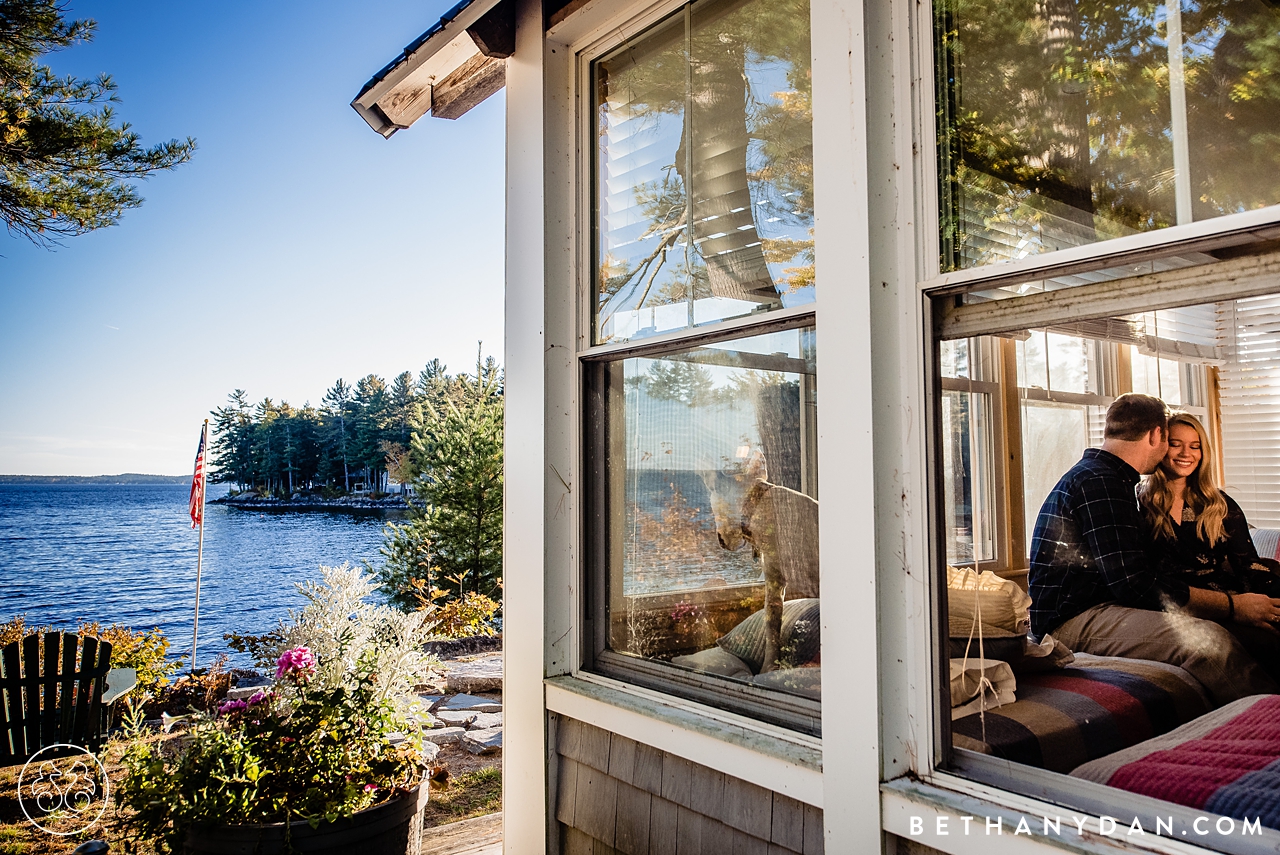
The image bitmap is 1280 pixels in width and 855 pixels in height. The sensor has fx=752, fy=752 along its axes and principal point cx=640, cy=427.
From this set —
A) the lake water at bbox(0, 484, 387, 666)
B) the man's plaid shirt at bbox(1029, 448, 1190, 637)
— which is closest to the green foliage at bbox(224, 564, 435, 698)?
the man's plaid shirt at bbox(1029, 448, 1190, 637)

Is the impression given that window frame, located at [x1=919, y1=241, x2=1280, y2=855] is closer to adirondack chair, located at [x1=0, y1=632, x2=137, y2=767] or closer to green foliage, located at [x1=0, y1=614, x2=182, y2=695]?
adirondack chair, located at [x1=0, y1=632, x2=137, y2=767]

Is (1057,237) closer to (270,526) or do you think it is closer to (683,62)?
(683,62)

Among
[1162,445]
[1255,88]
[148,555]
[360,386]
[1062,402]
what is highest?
[360,386]

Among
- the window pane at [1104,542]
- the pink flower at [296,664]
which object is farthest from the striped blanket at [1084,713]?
the pink flower at [296,664]

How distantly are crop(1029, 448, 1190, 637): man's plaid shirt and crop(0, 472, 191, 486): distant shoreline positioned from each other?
6612cm

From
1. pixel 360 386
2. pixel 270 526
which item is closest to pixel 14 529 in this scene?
pixel 270 526

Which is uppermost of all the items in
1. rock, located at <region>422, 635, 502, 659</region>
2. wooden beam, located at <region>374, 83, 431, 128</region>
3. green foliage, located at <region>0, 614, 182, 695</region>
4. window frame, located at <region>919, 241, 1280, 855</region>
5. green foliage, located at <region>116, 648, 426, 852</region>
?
wooden beam, located at <region>374, 83, 431, 128</region>

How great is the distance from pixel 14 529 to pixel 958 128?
56.5m

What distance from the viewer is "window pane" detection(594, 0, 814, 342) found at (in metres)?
1.73

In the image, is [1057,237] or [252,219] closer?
[1057,237]

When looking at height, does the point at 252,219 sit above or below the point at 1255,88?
above

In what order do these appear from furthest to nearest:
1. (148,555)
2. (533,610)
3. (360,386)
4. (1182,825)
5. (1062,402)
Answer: (360,386)
(148,555)
(1062,402)
(533,610)
(1182,825)

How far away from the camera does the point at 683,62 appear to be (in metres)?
2.03

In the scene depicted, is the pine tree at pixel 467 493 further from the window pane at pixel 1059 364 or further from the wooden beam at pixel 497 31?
the wooden beam at pixel 497 31
